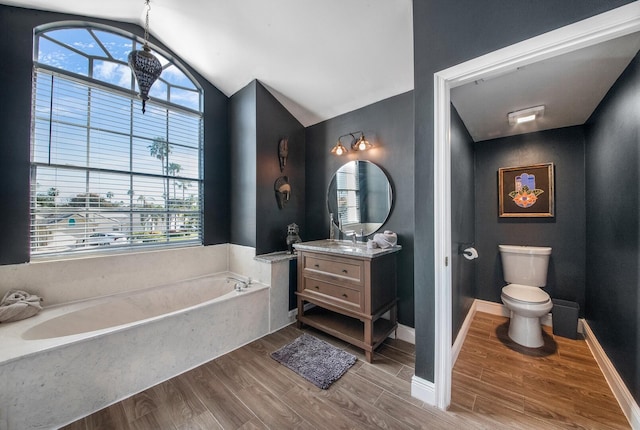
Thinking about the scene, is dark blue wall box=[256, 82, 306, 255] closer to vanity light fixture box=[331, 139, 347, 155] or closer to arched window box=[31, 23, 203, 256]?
vanity light fixture box=[331, 139, 347, 155]

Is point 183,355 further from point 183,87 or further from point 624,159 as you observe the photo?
point 624,159

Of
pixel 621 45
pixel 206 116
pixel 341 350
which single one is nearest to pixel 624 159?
pixel 621 45

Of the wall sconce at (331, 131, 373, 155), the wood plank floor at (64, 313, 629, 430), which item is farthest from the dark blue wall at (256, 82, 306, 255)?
the wood plank floor at (64, 313, 629, 430)

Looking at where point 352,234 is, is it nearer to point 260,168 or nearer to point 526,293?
point 260,168

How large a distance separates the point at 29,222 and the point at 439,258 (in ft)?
10.5

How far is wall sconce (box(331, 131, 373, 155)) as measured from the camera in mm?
2541

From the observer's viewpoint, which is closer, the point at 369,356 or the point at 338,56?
the point at 369,356

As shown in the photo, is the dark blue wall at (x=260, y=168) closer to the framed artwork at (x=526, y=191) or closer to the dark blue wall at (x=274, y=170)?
the dark blue wall at (x=274, y=170)

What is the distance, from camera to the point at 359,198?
269cm

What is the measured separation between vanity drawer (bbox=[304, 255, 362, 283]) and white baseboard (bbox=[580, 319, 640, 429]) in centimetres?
169

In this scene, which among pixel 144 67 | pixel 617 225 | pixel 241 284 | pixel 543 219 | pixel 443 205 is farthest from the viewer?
pixel 543 219

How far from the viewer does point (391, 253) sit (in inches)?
89.6

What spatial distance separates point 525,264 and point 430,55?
94.0 inches

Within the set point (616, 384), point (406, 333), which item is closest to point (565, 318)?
point (616, 384)
